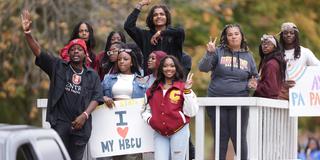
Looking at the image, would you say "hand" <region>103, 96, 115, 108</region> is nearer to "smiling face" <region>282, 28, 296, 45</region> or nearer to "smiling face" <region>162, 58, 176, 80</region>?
"smiling face" <region>162, 58, 176, 80</region>

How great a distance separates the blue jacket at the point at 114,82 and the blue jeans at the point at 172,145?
0.54 m

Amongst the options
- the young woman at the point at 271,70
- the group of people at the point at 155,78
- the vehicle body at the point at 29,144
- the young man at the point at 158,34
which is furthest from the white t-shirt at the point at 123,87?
the vehicle body at the point at 29,144

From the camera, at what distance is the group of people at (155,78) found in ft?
37.9

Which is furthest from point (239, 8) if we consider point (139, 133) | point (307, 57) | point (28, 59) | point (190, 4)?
point (139, 133)

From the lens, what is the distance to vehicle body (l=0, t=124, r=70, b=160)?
24.3 feet

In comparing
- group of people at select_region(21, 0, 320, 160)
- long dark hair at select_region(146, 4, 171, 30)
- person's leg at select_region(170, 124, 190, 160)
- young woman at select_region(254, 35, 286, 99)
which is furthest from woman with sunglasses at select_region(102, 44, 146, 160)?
young woman at select_region(254, 35, 286, 99)

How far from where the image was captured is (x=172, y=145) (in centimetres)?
1182

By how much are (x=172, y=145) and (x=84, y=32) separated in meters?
1.74

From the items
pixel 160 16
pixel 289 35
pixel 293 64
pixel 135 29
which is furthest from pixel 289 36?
pixel 135 29

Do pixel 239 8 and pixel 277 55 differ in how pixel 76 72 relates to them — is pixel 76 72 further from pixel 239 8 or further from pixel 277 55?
pixel 239 8

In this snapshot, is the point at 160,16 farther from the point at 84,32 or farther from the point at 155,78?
the point at 84,32

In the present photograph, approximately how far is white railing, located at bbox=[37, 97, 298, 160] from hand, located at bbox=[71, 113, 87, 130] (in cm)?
126

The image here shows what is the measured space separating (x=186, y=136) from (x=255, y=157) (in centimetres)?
107

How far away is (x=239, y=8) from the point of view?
76.3 feet
